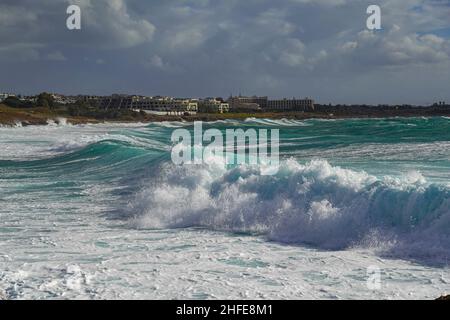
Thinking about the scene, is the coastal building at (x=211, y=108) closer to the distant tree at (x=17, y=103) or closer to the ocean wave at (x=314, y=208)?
the distant tree at (x=17, y=103)

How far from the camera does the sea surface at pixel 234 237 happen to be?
6.80 meters

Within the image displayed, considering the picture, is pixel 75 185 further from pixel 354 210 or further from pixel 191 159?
pixel 354 210

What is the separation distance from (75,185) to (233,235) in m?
8.44

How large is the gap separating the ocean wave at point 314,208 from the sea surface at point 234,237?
1.1 inches

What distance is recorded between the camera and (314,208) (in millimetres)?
10305

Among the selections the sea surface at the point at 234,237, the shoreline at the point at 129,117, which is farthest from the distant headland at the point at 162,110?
the sea surface at the point at 234,237

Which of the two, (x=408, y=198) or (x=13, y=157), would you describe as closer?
(x=408, y=198)

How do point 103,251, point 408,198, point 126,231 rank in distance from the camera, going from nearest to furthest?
point 103,251, point 408,198, point 126,231

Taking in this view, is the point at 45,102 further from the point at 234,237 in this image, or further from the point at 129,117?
the point at 234,237

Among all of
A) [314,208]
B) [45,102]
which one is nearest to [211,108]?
[45,102]

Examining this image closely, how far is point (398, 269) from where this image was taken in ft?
24.2
